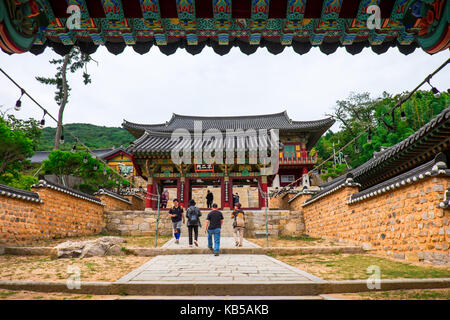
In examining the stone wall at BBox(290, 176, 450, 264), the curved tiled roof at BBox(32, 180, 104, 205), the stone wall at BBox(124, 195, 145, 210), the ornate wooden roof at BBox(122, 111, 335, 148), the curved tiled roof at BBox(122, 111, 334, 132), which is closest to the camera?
the stone wall at BBox(290, 176, 450, 264)

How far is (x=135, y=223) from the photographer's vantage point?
43.6 ft

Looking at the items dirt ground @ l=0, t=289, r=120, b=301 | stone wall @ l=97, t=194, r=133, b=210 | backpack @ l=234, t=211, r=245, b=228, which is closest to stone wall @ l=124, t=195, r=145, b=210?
stone wall @ l=97, t=194, r=133, b=210

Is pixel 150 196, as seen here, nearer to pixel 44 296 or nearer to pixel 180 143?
pixel 180 143

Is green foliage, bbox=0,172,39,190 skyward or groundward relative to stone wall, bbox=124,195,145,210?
skyward

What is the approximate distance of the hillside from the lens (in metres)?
46.5

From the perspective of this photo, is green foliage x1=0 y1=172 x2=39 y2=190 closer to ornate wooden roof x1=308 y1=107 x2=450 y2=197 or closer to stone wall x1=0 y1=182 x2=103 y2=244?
stone wall x1=0 y1=182 x2=103 y2=244

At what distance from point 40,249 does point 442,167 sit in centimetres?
1008

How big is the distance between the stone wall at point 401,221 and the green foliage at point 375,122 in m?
2.36

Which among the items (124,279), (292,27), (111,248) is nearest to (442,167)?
(292,27)

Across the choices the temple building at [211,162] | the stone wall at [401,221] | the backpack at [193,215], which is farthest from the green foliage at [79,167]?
the stone wall at [401,221]

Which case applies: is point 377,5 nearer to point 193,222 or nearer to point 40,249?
point 193,222

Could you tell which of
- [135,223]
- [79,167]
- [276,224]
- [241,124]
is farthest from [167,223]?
[241,124]

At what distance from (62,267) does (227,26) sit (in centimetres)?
575

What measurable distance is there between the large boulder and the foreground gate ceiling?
17.8ft
